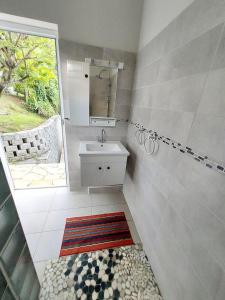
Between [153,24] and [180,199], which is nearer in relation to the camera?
[180,199]

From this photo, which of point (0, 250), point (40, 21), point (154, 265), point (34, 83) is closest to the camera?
point (0, 250)

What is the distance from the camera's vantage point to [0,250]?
2.04 feet

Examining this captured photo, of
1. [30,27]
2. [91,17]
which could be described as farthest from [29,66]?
[91,17]

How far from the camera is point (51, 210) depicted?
6.19 feet

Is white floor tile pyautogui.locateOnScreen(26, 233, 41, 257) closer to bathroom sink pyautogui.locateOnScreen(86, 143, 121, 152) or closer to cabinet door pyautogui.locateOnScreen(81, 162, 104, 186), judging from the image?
cabinet door pyautogui.locateOnScreen(81, 162, 104, 186)

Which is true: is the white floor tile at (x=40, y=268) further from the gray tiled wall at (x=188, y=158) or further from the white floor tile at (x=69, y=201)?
the gray tiled wall at (x=188, y=158)

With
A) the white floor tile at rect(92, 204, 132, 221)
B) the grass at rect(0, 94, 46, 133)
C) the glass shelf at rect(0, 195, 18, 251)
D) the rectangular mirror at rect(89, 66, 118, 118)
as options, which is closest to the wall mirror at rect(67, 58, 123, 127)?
the rectangular mirror at rect(89, 66, 118, 118)

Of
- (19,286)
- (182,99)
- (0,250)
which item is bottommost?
(19,286)

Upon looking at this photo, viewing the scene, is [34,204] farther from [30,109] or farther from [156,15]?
[156,15]

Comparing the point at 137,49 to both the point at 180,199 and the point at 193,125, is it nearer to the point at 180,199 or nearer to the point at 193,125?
the point at 193,125

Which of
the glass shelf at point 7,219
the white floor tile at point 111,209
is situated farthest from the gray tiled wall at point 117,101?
the glass shelf at point 7,219

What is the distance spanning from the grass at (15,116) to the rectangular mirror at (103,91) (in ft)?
4.28

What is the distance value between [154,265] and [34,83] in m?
2.79

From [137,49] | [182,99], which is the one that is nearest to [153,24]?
[137,49]
